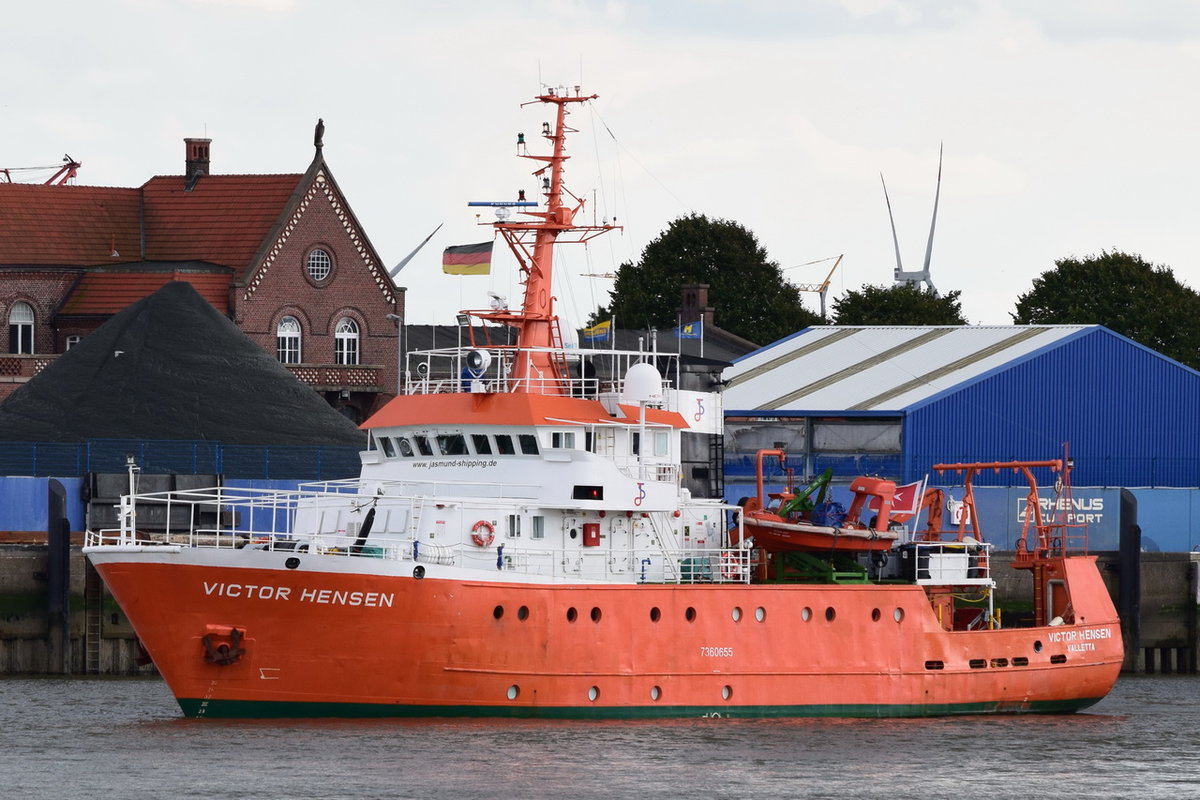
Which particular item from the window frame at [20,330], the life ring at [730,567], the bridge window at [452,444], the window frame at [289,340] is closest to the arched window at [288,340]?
the window frame at [289,340]

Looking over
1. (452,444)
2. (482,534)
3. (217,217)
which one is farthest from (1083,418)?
(217,217)

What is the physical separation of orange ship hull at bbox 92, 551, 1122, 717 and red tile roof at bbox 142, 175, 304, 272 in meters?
50.0

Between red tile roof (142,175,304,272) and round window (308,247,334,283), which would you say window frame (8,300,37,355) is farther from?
round window (308,247,334,283)

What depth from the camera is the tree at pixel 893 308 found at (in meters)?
98.3

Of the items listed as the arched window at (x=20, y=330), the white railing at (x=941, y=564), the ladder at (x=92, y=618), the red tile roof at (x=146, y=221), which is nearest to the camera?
the white railing at (x=941, y=564)

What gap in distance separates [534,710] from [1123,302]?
6455 cm

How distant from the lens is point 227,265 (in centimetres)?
8562

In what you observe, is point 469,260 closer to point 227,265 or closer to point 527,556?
point 527,556

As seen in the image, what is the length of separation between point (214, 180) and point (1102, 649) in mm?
55095

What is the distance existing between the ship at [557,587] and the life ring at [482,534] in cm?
4

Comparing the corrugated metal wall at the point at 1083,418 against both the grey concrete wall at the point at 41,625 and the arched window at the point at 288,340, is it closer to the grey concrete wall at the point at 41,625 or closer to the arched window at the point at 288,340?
the grey concrete wall at the point at 41,625

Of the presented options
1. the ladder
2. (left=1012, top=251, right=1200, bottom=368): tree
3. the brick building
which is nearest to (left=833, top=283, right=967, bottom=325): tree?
(left=1012, top=251, right=1200, bottom=368): tree

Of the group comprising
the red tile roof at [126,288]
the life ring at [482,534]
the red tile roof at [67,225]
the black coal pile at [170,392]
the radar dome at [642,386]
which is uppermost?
the red tile roof at [67,225]

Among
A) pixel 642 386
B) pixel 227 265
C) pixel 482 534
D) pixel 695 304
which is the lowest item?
pixel 482 534
